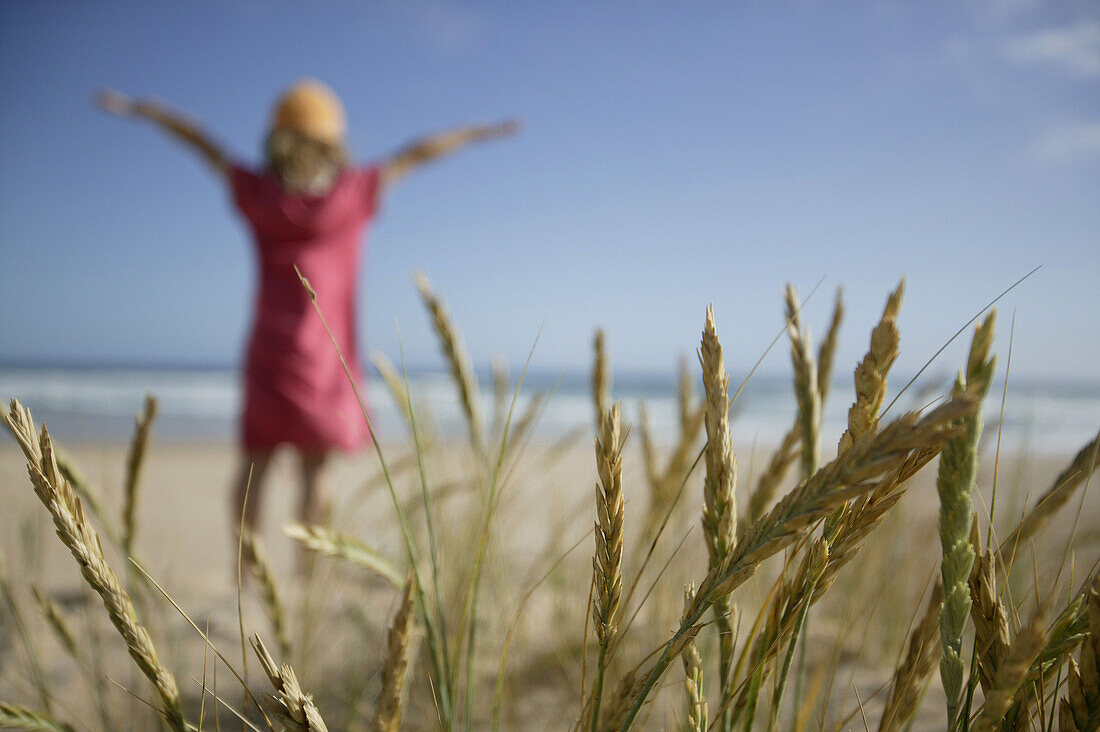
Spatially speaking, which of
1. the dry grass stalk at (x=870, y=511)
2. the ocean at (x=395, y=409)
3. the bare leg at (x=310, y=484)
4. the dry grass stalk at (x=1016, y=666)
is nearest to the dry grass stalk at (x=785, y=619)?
the dry grass stalk at (x=870, y=511)

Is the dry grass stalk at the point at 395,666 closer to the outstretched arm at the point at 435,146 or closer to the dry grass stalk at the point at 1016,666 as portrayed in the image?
the dry grass stalk at the point at 1016,666

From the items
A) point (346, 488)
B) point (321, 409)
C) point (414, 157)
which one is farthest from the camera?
point (346, 488)

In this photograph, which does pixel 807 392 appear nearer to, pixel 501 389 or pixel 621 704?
pixel 621 704

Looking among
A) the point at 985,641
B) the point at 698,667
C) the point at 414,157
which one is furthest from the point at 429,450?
the point at 414,157

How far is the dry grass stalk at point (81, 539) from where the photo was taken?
465 millimetres

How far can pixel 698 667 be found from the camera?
0.52m

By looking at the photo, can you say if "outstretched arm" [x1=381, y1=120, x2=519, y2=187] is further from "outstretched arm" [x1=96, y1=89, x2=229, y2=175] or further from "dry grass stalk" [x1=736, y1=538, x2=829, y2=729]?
"dry grass stalk" [x1=736, y1=538, x2=829, y2=729]

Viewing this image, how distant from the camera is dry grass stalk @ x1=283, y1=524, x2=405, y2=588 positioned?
Answer: 628mm

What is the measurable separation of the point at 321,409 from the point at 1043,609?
2614mm

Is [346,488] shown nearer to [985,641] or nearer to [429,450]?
[429,450]

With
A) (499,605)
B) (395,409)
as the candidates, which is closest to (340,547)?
(499,605)

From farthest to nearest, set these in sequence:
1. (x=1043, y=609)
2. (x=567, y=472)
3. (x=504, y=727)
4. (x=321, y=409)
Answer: (x=567, y=472) < (x=321, y=409) < (x=504, y=727) < (x=1043, y=609)

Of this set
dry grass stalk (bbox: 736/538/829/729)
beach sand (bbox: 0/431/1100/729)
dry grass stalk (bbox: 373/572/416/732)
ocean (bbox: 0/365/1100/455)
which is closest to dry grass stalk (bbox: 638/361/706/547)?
beach sand (bbox: 0/431/1100/729)

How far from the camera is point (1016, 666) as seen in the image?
40 centimetres
